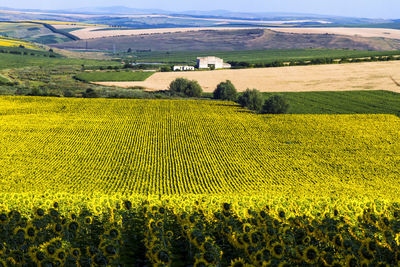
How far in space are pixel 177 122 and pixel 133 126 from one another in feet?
22.8

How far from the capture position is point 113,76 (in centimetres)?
13450

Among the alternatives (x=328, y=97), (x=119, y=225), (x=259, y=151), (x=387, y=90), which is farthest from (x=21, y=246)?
(x=387, y=90)

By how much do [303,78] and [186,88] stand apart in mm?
39720

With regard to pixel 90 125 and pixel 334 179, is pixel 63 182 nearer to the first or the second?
pixel 90 125

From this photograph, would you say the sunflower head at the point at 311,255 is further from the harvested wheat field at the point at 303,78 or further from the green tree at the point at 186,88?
the harvested wheat field at the point at 303,78

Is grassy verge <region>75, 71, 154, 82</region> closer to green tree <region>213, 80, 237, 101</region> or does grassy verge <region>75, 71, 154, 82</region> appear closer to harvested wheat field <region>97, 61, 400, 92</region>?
harvested wheat field <region>97, 61, 400, 92</region>

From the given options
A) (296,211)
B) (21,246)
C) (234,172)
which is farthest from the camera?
(234,172)

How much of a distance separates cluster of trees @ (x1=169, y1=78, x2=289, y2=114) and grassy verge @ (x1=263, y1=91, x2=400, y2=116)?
626 centimetres

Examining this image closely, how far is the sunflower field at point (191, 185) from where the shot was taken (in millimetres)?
14109

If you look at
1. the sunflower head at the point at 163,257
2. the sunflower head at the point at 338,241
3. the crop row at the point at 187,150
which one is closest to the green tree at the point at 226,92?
the crop row at the point at 187,150

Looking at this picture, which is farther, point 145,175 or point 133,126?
point 133,126

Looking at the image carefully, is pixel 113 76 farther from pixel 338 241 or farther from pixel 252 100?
pixel 338 241

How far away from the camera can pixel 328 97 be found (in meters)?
93.1

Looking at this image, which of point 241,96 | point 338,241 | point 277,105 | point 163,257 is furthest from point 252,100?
point 163,257
